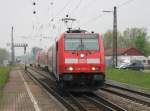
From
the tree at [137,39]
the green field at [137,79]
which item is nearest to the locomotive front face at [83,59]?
the green field at [137,79]

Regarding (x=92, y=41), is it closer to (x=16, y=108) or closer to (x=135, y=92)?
(x=135, y=92)

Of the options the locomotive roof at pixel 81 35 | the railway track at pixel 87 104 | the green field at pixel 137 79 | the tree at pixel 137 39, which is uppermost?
the tree at pixel 137 39

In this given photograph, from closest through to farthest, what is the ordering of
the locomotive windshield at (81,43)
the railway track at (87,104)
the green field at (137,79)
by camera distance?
1. the railway track at (87,104)
2. the locomotive windshield at (81,43)
3. the green field at (137,79)

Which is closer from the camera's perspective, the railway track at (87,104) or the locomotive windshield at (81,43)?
the railway track at (87,104)

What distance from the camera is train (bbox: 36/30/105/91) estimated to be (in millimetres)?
21234

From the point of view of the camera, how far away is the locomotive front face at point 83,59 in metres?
21.2

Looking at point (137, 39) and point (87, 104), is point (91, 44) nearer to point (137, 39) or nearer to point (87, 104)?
point (87, 104)

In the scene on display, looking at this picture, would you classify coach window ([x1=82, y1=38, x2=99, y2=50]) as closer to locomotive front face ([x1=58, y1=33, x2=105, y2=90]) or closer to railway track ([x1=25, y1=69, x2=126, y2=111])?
locomotive front face ([x1=58, y1=33, x2=105, y2=90])

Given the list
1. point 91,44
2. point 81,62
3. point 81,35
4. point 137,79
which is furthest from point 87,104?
point 137,79

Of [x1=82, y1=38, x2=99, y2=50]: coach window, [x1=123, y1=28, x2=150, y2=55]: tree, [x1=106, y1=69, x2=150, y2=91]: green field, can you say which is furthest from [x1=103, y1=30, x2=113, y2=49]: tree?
[x1=82, y1=38, x2=99, y2=50]: coach window

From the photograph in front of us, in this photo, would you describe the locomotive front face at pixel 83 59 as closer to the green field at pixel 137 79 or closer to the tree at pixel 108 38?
the green field at pixel 137 79

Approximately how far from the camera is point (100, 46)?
22016 millimetres

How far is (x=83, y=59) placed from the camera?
21.6 m

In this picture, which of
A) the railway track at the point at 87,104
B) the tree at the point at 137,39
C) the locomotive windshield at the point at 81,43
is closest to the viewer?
the railway track at the point at 87,104
